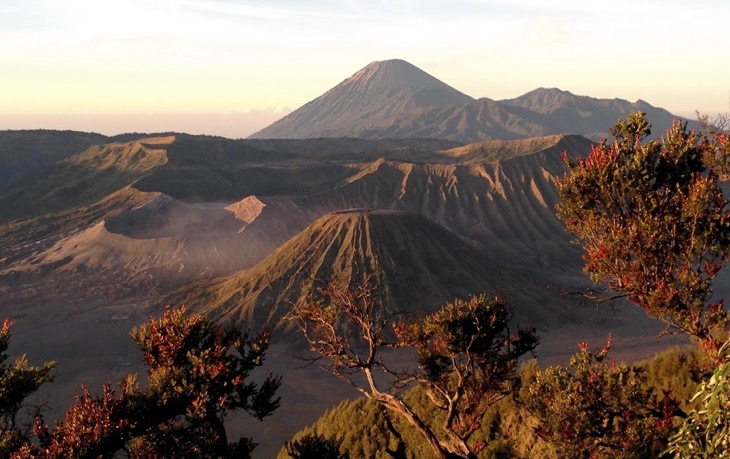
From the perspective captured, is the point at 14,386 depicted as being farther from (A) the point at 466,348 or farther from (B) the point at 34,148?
(B) the point at 34,148

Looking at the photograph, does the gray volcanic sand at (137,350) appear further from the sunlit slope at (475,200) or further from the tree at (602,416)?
the tree at (602,416)

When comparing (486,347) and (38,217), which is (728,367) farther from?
(38,217)

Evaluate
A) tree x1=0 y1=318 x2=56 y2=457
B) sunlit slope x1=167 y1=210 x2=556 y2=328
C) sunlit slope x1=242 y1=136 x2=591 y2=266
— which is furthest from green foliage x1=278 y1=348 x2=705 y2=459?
sunlit slope x1=242 y1=136 x2=591 y2=266

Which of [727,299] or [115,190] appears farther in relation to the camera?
[115,190]

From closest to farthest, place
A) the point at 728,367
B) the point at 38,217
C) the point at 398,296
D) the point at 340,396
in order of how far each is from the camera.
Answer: the point at 728,367 < the point at 340,396 < the point at 398,296 < the point at 38,217

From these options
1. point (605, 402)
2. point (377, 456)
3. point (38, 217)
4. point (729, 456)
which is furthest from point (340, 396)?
point (38, 217)
